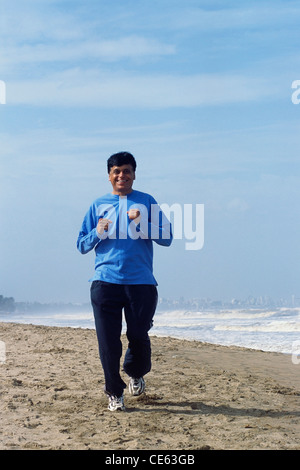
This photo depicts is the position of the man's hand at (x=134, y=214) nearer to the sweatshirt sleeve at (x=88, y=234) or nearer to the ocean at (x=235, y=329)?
the sweatshirt sleeve at (x=88, y=234)

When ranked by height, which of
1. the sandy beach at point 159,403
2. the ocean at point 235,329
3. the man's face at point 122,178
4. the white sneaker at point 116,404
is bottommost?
the ocean at point 235,329

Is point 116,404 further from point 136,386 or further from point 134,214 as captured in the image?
point 134,214

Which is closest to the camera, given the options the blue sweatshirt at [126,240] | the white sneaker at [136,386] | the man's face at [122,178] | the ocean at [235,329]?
the blue sweatshirt at [126,240]

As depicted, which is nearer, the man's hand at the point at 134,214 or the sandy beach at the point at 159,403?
the sandy beach at the point at 159,403

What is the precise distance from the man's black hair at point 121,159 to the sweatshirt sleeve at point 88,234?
0.41 metres

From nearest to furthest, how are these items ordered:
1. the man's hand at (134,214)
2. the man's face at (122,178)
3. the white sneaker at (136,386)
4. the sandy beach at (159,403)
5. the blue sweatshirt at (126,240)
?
the sandy beach at (159,403) < the man's hand at (134,214) < the blue sweatshirt at (126,240) < the man's face at (122,178) < the white sneaker at (136,386)

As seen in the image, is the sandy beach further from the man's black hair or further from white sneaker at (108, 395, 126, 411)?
the man's black hair

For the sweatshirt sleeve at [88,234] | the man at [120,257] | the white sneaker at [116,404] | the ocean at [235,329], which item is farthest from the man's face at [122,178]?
the ocean at [235,329]

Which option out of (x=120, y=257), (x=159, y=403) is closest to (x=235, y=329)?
(x=159, y=403)

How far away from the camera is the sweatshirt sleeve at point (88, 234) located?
15.6ft

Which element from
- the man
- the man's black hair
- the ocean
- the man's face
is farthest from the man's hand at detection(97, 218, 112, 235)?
the ocean

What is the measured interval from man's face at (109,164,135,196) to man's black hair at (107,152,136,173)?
0.10ft
